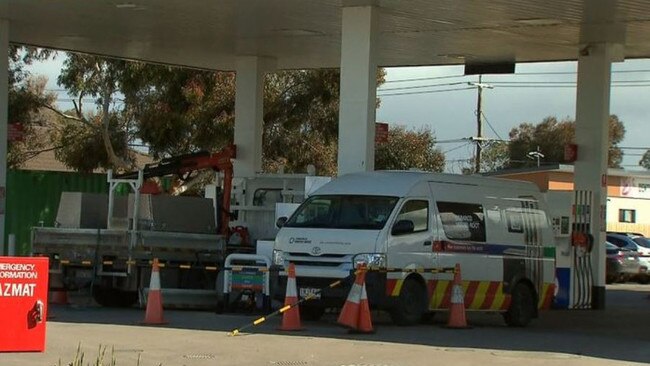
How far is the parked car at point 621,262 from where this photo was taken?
1481 inches

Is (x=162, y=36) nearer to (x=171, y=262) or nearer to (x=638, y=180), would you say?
(x=171, y=262)

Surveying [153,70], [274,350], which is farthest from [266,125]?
[274,350]

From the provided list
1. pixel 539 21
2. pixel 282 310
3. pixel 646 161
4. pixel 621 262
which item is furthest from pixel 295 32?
pixel 646 161

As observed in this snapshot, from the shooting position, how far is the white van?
1698 centimetres

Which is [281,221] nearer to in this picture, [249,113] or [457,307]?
[457,307]

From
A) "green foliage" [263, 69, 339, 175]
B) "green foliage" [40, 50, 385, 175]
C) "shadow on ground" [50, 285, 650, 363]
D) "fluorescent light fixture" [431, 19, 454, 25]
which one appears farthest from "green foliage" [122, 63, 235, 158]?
"shadow on ground" [50, 285, 650, 363]

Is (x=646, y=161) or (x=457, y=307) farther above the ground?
(x=646, y=161)

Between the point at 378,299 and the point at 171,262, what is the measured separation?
4578mm

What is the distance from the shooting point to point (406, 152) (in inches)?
2164

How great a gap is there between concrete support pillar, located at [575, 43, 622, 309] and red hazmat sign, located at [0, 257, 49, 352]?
1451cm

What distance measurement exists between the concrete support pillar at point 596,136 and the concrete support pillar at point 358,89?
576 centimetres

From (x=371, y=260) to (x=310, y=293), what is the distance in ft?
3.48

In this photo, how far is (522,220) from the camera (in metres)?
19.5

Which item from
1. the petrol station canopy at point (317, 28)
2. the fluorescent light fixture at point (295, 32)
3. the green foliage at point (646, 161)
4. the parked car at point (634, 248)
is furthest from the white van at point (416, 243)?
the green foliage at point (646, 161)
